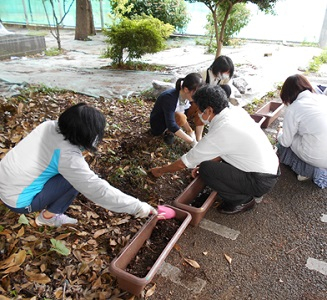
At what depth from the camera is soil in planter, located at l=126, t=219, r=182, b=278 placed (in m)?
1.94

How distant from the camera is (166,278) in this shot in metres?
1.95

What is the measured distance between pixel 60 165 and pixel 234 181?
1434 mm

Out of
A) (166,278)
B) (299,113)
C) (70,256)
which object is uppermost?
(299,113)

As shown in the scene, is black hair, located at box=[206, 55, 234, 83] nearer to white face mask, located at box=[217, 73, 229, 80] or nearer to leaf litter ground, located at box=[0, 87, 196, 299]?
white face mask, located at box=[217, 73, 229, 80]

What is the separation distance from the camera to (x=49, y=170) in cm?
172

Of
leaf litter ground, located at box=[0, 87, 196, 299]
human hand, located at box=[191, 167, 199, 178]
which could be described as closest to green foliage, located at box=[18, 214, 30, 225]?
leaf litter ground, located at box=[0, 87, 196, 299]

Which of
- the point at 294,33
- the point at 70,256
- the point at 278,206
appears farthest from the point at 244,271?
the point at 294,33

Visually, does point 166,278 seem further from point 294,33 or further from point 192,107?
point 294,33

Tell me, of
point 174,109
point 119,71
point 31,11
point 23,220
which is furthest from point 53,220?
point 31,11

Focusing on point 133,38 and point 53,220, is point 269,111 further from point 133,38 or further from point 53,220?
point 53,220

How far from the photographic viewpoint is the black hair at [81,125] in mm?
1545

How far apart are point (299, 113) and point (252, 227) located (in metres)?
1.22

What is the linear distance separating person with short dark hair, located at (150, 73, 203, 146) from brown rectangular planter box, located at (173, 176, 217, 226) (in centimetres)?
59

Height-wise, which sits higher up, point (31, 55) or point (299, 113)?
point (299, 113)
